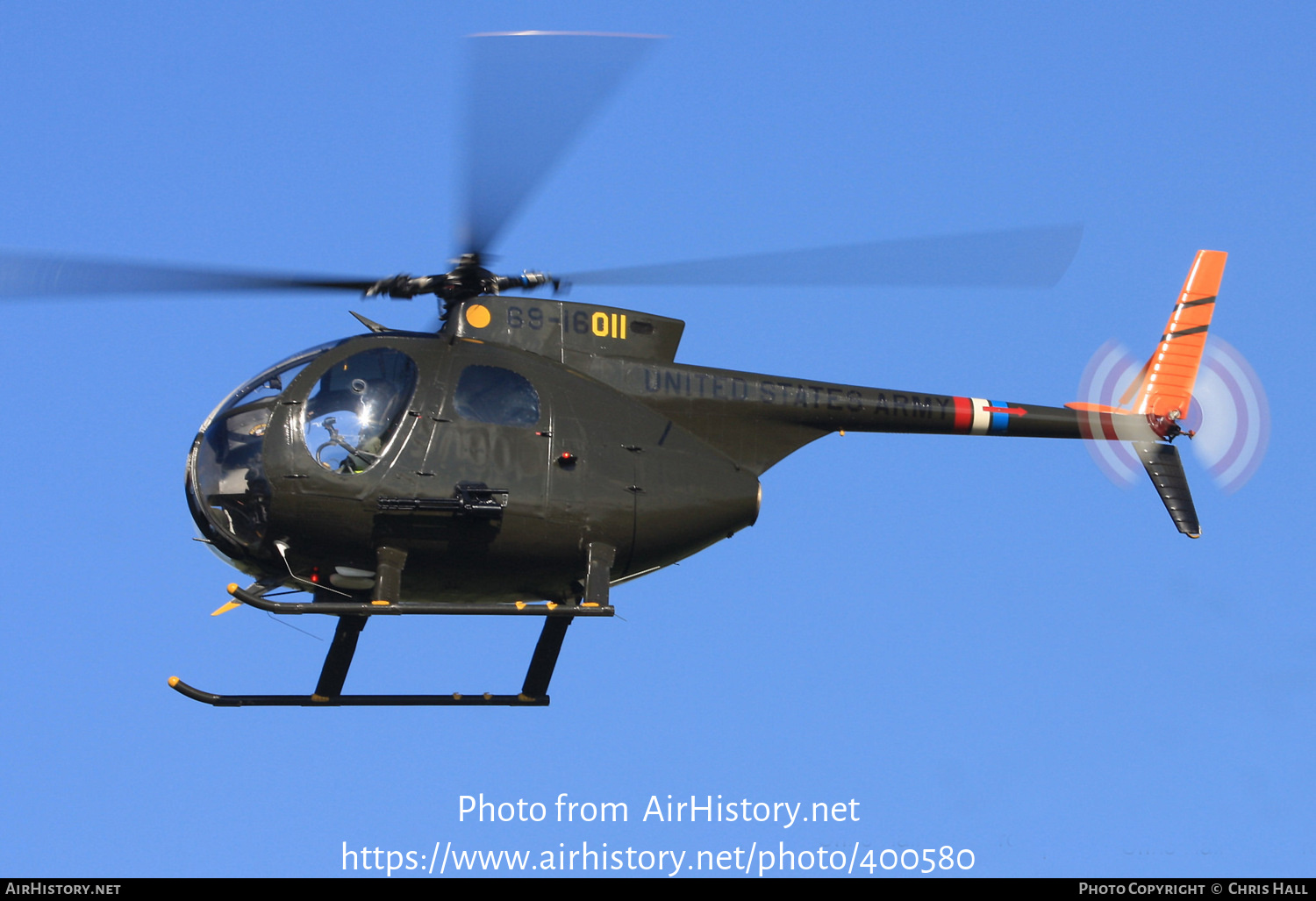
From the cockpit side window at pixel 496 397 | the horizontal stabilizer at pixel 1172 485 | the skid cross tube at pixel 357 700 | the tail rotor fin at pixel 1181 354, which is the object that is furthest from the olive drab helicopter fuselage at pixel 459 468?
the tail rotor fin at pixel 1181 354

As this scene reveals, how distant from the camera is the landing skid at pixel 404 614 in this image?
14.6 metres

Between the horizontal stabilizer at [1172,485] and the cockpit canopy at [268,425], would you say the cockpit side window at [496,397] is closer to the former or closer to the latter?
the cockpit canopy at [268,425]

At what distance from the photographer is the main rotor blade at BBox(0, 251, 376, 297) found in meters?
14.3

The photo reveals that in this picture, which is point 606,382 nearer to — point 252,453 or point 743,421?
point 743,421

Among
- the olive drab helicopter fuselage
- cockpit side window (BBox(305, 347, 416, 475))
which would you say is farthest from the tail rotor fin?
cockpit side window (BBox(305, 347, 416, 475))

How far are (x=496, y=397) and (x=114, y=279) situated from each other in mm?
3743

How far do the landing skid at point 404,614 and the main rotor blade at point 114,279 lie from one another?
9.75ft

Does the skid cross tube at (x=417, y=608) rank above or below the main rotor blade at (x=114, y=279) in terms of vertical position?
below

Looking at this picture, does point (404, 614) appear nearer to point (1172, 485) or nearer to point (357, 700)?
point (357, 700)

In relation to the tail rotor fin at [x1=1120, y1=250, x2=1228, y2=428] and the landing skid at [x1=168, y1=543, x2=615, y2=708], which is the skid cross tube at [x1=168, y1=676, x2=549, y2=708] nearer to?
the landing skid at [x1=168, y1=543, x2=615, y2=708]

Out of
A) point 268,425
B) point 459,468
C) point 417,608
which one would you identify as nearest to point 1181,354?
point 459,468

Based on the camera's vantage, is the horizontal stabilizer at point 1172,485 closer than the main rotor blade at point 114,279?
No

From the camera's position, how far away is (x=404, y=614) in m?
14.7

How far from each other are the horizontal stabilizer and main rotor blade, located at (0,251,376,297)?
32.8 feet
